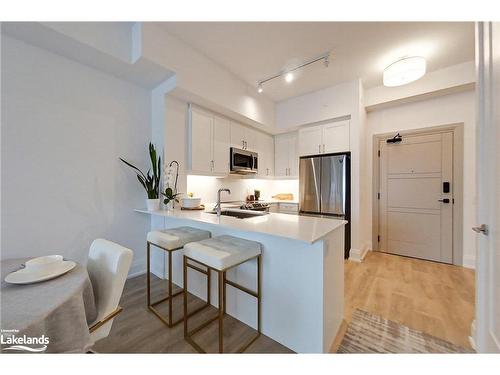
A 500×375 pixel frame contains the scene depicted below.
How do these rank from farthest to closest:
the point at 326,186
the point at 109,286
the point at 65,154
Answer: the point at 326,186
the point at 65,154
the point at 109,286

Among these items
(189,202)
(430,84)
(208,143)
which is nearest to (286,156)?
(208,143)

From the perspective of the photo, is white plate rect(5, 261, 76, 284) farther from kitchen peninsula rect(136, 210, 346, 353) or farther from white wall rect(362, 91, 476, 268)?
white wall rect(362, 91, 476, 268)

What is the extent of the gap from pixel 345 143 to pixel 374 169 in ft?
2.68

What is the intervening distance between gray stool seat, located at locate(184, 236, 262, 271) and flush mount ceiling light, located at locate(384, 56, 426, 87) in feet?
8.32

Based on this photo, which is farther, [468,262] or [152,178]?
[468,262]

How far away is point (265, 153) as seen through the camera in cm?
412

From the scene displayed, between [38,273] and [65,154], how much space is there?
60.4 inches

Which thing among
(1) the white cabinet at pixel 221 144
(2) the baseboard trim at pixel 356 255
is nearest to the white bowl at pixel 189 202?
(1) the white cabinet at pixel 221 144

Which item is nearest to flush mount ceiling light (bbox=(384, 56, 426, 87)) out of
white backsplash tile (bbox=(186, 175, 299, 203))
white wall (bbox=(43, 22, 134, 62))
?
white backsplash tile (bbox=(186, 175, 299, 203))

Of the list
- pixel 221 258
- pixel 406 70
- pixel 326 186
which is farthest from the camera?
pixel 326 186

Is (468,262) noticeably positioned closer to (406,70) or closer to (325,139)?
(325,139)

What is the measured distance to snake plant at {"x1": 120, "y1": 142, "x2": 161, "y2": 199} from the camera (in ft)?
7.79

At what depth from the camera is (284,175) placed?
4.18m
